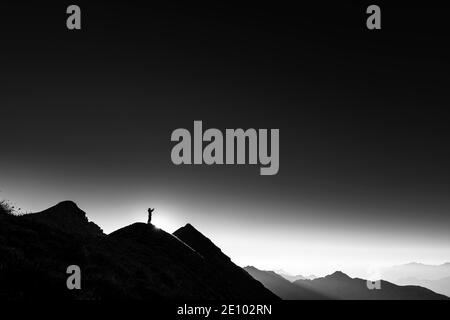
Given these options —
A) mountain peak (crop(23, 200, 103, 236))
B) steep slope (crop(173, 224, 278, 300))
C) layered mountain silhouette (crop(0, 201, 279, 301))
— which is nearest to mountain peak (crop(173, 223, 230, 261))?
steep slope (crop(173, 224, 278, 300))

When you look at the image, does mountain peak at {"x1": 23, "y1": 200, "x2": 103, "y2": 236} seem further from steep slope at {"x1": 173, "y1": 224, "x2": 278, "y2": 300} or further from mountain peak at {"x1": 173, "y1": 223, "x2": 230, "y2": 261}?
steep slope at {"x1": 173, "y1": 224, "x2": 278, "y2": 300}

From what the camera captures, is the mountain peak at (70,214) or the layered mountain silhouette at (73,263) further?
the mountain peak at (70,214)

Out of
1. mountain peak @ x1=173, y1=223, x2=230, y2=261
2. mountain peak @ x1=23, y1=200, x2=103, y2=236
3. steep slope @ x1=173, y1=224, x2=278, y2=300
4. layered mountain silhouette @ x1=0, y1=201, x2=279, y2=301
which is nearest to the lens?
layered mountain silhouette @ x1=0, y1=201, x2=279, y2=301

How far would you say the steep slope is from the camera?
6129cm

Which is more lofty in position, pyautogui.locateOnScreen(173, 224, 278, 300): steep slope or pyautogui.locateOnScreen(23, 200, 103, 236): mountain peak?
pyautogui.locateOnScreen(23, 200, 103, 236): mountain peak

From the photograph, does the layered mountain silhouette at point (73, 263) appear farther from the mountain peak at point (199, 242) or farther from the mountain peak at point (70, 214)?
the mountain peak at point (199, 242)

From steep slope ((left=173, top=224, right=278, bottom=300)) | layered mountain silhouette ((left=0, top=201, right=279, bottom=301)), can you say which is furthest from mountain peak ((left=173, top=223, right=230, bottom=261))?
layered mountain silhouette ((left=0, top=201, right=279, bottom=301))

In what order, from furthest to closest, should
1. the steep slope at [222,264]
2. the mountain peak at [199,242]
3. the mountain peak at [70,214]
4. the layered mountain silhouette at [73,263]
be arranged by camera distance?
the mountain peak at [199,242] → the steep slope at [222,264] → the mountain peak at [70,214] → the layered mountain silhouette at [73,263]

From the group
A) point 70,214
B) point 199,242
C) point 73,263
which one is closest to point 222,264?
point 199,242

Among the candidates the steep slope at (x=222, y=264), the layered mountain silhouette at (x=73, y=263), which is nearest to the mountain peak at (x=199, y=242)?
the steep slope at (x=222, y=264)

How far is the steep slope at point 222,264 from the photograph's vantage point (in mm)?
61287

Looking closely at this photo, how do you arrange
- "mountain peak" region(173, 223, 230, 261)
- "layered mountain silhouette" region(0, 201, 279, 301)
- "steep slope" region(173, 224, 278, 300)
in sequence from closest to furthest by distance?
1. "layered mountain silhouette" region(0, 201, 279, 301)
2. "steep slope" region(173, 224, 278, 300)
3. "mountain peak" region(173, 223, 230, 261)

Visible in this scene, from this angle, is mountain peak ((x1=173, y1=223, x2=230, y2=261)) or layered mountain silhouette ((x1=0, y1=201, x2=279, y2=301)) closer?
layered mountain silhouette ((x1=0, y1=201, x2=279, y2=301))
